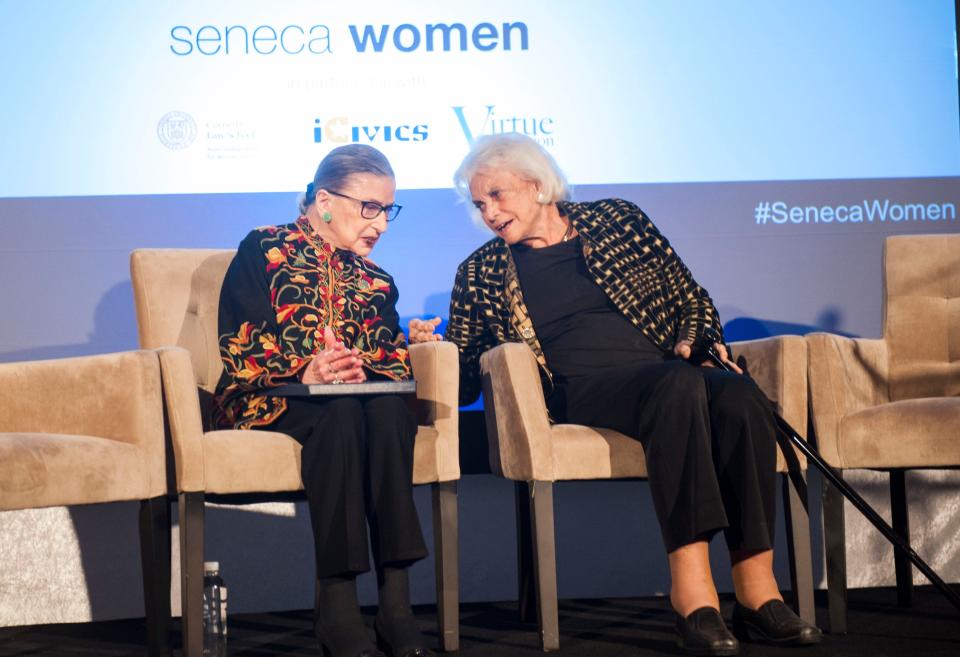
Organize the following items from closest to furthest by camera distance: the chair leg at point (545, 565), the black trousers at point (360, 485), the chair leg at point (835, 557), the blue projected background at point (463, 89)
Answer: the black trousers at point (360, 485)
the chair leg at point (545, 565)
the chair leg at point (835, 557)
the blue projected background at point (463, 89)

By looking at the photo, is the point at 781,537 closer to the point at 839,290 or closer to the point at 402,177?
the point at 839,290

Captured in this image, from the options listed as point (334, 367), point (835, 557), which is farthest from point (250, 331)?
point (835, 557)

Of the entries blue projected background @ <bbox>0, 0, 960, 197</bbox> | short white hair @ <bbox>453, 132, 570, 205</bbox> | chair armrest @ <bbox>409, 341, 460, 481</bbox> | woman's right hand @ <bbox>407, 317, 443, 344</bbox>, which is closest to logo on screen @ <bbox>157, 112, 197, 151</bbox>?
blue projected background @ <bbox>0, 0, 960, 197</bbox>

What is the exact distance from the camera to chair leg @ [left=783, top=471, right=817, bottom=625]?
2607 mm

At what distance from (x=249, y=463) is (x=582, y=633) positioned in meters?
0.87

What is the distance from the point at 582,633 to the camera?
277 centimetres

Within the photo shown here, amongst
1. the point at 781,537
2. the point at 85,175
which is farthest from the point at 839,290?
the point at 85,175

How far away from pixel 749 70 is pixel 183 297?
70.0 inches

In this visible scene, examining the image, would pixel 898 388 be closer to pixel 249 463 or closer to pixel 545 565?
pixel 545 565

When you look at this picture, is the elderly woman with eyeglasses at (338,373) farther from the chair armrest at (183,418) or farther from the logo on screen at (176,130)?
the logo on screen at (176,130)

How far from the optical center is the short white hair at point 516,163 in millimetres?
3020

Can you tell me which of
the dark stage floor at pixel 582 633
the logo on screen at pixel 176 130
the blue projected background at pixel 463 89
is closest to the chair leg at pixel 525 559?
the dark stage floor at pixel 582 633

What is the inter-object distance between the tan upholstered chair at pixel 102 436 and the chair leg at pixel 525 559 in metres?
0.89

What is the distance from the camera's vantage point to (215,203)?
3.47 metres
